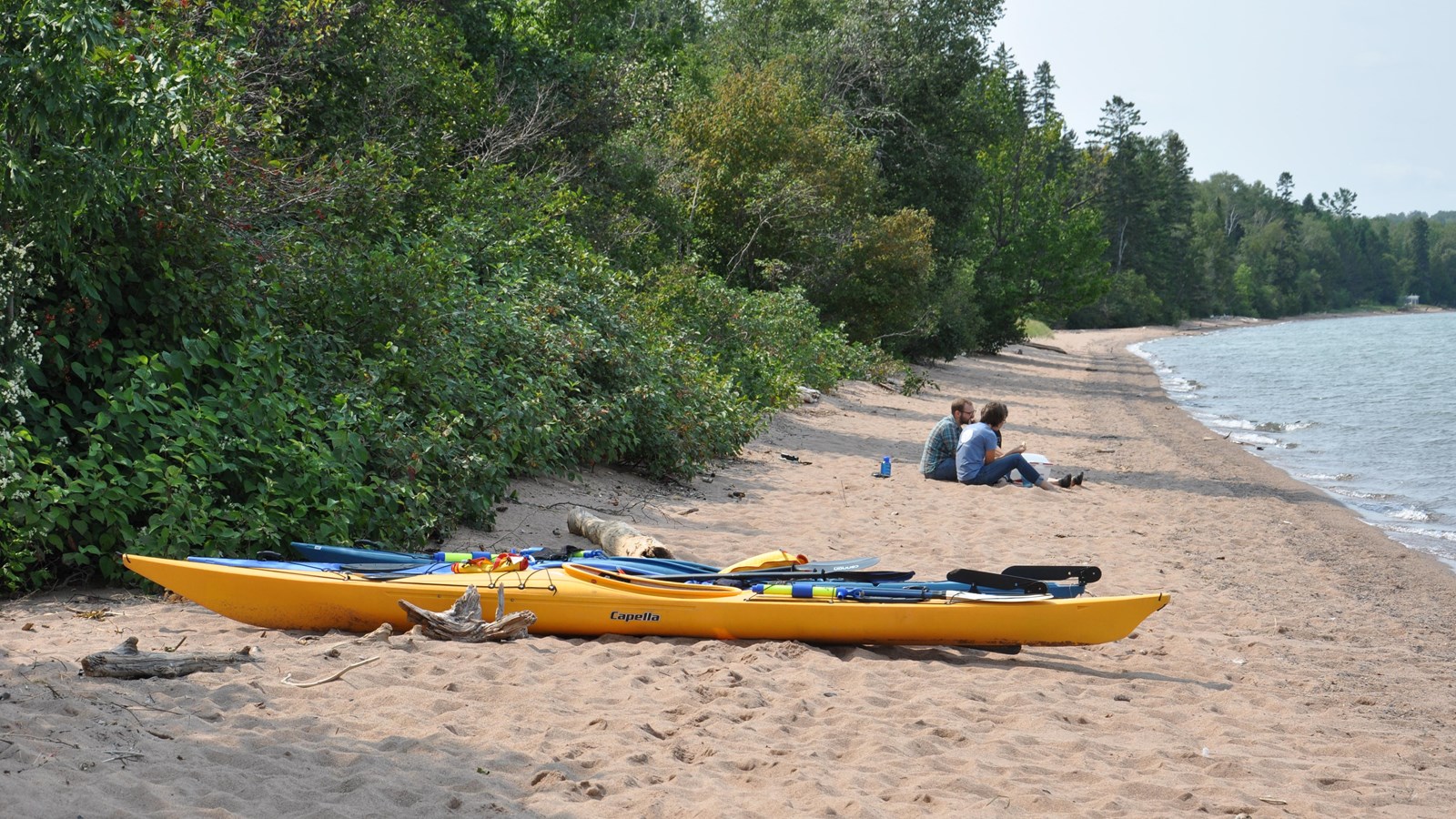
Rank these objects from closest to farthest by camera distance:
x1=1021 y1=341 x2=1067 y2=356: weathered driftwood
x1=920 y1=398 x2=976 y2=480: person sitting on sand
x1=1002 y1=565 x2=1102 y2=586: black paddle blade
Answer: x1=1002 y1=565 x2=1102 y2=586: black paddle blade → x1=920 y1=398 x2=976 y2=480: person sitting on sand → x1=1021 y1=341 x2=1067 y2=356: weathered driftwood

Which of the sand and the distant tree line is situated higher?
the distant tree line

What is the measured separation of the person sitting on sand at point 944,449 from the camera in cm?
1234

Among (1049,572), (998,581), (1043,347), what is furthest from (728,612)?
(1043,347)

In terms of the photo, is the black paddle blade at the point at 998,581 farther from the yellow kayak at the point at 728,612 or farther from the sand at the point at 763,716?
the sand at the point at 763,716

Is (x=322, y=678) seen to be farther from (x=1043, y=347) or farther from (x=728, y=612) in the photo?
(x=1043, y=347)

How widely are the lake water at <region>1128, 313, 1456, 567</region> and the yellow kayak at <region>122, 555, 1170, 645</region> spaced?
21.8 feet

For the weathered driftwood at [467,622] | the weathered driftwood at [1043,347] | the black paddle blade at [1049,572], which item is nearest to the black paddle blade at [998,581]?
the black paddle blade at [1049,572]

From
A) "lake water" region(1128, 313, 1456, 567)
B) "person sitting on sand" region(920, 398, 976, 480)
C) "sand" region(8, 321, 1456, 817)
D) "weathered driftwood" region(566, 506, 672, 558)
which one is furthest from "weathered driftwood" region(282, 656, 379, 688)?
"lake water" region(1128, 313, 1456, 567)

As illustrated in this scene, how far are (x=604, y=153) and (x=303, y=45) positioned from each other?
7.55 m

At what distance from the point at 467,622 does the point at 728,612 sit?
1328 millimetres

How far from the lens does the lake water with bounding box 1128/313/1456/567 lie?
14305mm

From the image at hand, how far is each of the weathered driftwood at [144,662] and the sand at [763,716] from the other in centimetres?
6

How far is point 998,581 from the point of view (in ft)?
20.1

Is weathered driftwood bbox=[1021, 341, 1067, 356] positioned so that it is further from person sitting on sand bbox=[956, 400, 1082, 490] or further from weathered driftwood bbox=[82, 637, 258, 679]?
weathered driftwood bbox=[82, 637, 258, 679]
